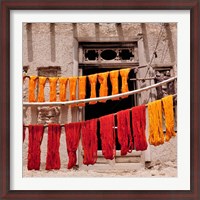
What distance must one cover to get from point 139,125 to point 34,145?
0.59 metres

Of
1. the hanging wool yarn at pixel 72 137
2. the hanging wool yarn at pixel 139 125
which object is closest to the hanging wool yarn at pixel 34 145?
the hanging wool yarn at pixel 72 137

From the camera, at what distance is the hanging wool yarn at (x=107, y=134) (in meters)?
2.66

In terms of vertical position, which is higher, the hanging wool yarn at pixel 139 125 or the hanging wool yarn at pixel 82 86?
the hanging wool yarn at pixel 82 86

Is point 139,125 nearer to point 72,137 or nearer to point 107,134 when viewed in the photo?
point 107,134

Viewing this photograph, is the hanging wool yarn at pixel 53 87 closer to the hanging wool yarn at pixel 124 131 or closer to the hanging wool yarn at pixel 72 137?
the hanging wool yarn at pixel 72 137

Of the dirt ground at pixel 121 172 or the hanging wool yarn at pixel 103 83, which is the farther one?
the hanging wool yarn at pixel 103 83

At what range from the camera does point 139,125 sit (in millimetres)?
2664

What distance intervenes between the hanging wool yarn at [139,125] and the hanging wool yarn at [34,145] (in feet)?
1.68

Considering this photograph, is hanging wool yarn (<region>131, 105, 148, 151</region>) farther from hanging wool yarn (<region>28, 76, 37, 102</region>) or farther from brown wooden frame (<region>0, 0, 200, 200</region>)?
hanging wool yarn (<region>28, 76, 37, 102</region>)

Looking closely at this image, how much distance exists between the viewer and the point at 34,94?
8.65 feet

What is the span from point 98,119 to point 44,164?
0.39 metres
